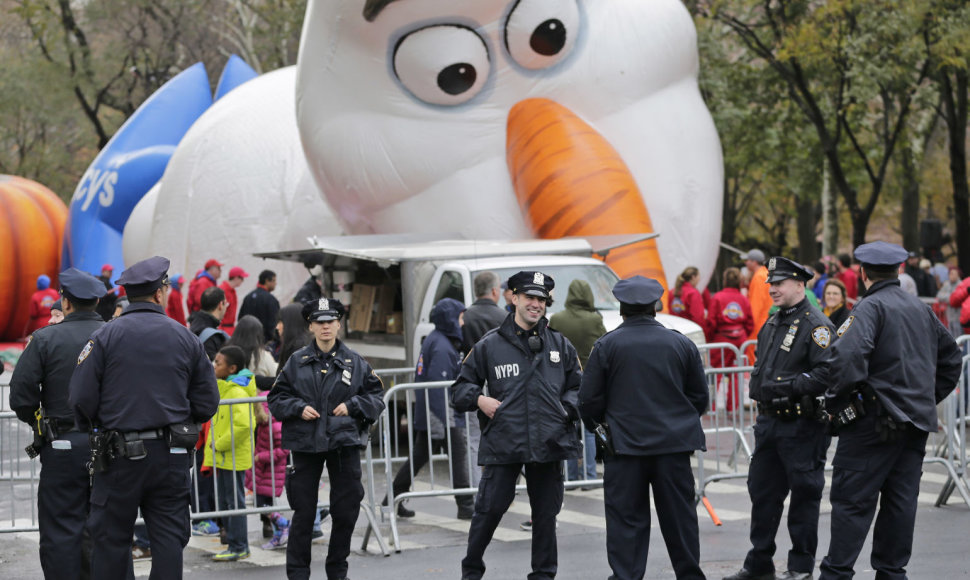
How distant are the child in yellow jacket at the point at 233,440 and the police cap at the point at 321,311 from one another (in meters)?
1.29

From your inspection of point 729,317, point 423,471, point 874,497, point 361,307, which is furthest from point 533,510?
point 729,317

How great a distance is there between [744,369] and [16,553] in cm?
541

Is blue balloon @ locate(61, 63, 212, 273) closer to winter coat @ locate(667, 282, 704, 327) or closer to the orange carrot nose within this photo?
the orange carrot nose

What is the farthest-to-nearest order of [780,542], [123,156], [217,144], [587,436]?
[123,156]
[217,144]
[587,436]
[780,542]

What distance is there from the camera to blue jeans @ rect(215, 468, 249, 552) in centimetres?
892

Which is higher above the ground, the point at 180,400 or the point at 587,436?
the point at 180,400

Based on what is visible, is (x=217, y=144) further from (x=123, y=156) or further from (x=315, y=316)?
(x=315, y=316)

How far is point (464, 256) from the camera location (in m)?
13.3

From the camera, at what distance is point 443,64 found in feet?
54.7

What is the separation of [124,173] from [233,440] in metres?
20.2

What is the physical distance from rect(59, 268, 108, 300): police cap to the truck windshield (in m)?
5.56

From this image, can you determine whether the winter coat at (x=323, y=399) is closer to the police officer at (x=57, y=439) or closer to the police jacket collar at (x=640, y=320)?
the police officer at (x=57, y=439)

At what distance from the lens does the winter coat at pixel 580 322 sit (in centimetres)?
1091

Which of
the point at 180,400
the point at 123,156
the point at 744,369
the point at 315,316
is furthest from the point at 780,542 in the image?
the point at 123,156
